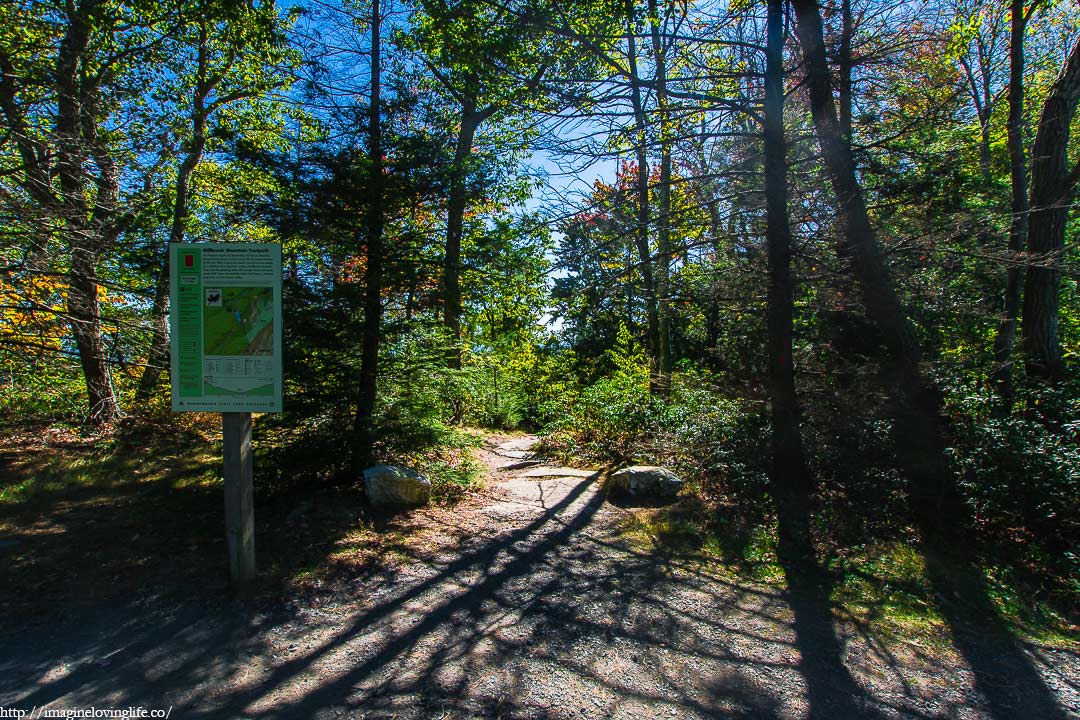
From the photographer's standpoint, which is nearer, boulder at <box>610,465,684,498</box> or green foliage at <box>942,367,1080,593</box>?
green foliage at <box>942,367,1080,593</box>

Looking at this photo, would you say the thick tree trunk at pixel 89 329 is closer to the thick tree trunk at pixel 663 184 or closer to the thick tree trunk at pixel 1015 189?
the thick tree trunk at pixel 663 184

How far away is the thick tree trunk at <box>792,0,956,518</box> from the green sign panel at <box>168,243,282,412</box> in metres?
6.02

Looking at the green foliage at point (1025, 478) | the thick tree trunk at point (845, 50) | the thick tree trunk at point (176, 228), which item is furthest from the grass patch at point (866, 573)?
the thick tree trunk at point (176, 228)

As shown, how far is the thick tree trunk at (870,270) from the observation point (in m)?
6.38

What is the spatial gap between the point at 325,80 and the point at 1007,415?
29.6 feet

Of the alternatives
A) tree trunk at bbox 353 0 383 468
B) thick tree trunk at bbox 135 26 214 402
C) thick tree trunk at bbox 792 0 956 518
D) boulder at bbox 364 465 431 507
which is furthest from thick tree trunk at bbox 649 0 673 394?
thick tree trunk at bbox 135 26 214 402

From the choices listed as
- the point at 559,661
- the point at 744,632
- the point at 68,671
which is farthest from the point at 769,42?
the point at 68,671

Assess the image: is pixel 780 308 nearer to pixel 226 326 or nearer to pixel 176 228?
pixel 226 326

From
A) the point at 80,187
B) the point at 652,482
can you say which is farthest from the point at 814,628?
the point at 80,187

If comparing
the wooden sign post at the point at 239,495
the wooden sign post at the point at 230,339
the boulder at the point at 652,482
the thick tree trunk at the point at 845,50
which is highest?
the thick tree trunk at the point at 845,50

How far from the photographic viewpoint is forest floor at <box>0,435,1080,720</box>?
309 centimetres

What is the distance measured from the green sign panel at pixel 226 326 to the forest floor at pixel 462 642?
1554 mm

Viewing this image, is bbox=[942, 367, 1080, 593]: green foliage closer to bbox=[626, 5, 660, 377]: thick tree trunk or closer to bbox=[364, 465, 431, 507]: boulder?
bbox=[626, 5, 660, 377]: thick tree trunk

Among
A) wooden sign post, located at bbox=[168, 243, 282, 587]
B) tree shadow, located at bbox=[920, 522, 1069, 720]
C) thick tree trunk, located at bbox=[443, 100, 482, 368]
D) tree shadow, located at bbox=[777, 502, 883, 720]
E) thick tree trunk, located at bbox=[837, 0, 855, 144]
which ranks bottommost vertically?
tree shadow, located at bbox=[920, 522, 1069, 720]
